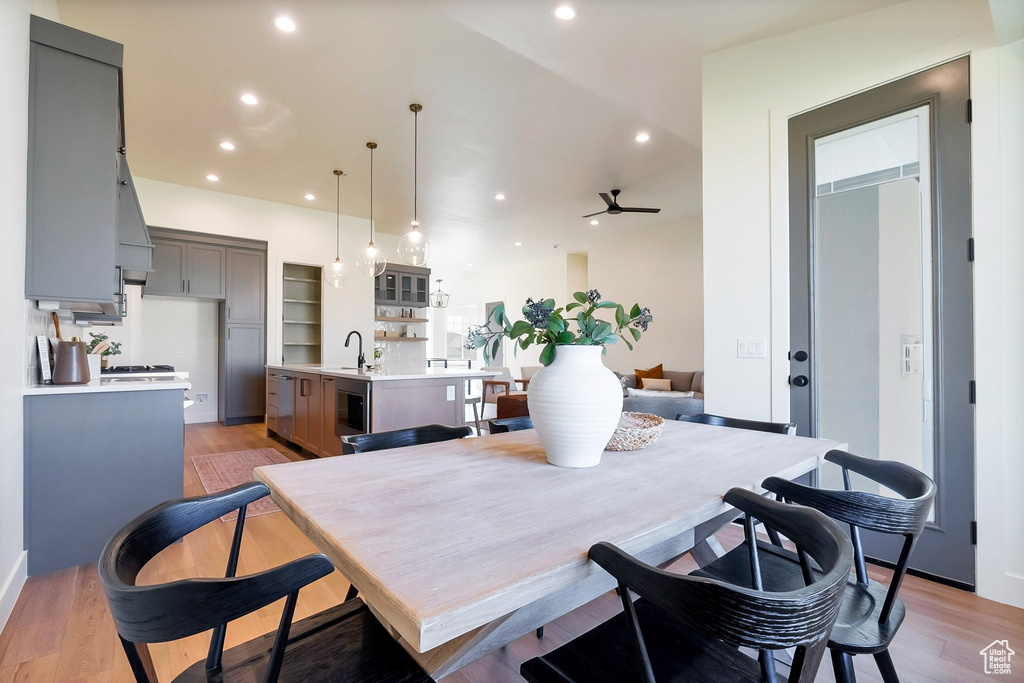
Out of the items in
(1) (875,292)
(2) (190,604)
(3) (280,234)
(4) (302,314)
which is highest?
(3) (280,234)

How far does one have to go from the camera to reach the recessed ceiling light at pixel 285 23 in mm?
2729

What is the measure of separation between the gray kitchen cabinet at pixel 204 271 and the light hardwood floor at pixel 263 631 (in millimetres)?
4373

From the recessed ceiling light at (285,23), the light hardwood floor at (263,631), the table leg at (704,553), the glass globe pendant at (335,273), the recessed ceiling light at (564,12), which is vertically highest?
the recessed ceiling light at (285,23)

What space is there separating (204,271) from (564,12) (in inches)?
211

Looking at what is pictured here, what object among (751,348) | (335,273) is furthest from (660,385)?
(335,273)

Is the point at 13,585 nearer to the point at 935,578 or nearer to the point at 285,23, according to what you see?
the point at 285,23

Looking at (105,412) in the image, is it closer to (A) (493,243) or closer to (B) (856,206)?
(B) (856,206)

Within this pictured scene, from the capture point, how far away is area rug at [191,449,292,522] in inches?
124

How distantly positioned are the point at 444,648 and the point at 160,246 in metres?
6.45

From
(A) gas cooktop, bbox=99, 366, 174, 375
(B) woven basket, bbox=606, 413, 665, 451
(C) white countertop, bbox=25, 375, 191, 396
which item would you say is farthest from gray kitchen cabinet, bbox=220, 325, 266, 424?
(B) woven basket, bbox=606, 413, 665, 451

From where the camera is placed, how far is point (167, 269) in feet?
18.5

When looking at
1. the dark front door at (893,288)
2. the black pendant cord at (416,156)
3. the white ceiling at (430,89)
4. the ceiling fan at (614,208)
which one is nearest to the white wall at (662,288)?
the white ceiling at (430,89)

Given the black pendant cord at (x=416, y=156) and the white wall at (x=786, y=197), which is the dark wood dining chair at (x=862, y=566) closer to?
the white wall at (x=786, y=197)

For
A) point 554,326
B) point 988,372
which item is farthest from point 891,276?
point 554,326
